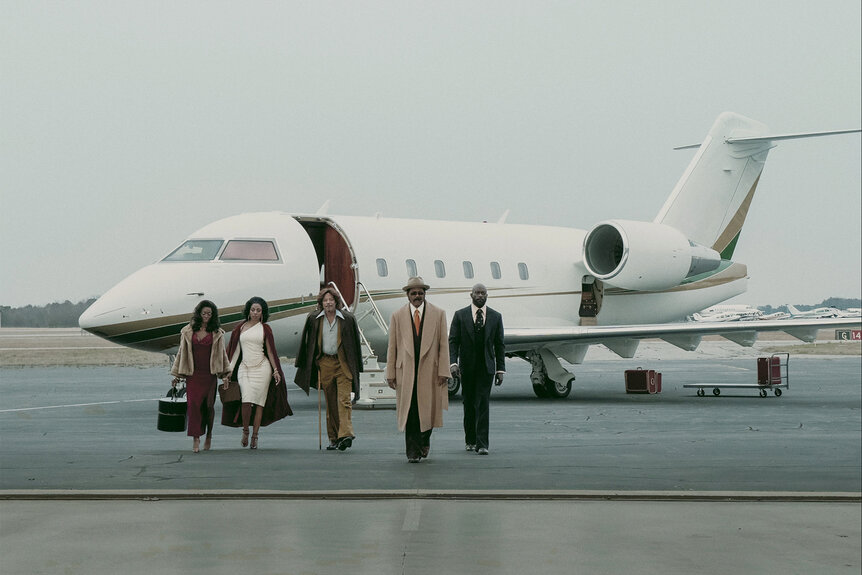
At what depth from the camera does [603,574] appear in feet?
20.0

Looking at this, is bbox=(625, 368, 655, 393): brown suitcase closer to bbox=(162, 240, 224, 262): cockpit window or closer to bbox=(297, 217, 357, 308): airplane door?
bbox=(297, 217, 357, 308): airplane door

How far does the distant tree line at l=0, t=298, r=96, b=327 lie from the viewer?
8.77 metres

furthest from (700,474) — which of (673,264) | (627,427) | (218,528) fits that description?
(673,264)

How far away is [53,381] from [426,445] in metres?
21.4

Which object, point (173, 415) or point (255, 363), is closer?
point (255, 363)

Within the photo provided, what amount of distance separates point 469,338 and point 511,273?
1191cm

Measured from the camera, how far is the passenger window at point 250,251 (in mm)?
20141

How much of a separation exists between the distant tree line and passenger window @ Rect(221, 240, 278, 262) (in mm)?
9567

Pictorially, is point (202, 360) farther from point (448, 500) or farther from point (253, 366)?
point (448, 500)

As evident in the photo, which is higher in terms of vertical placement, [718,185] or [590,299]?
[718,185]

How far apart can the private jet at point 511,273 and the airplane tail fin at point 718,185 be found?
1.3 inches

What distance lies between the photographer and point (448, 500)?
860 centimetres

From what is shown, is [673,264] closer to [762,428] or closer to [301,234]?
[301,234]

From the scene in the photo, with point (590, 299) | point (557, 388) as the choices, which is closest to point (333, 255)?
point (557, 388)
